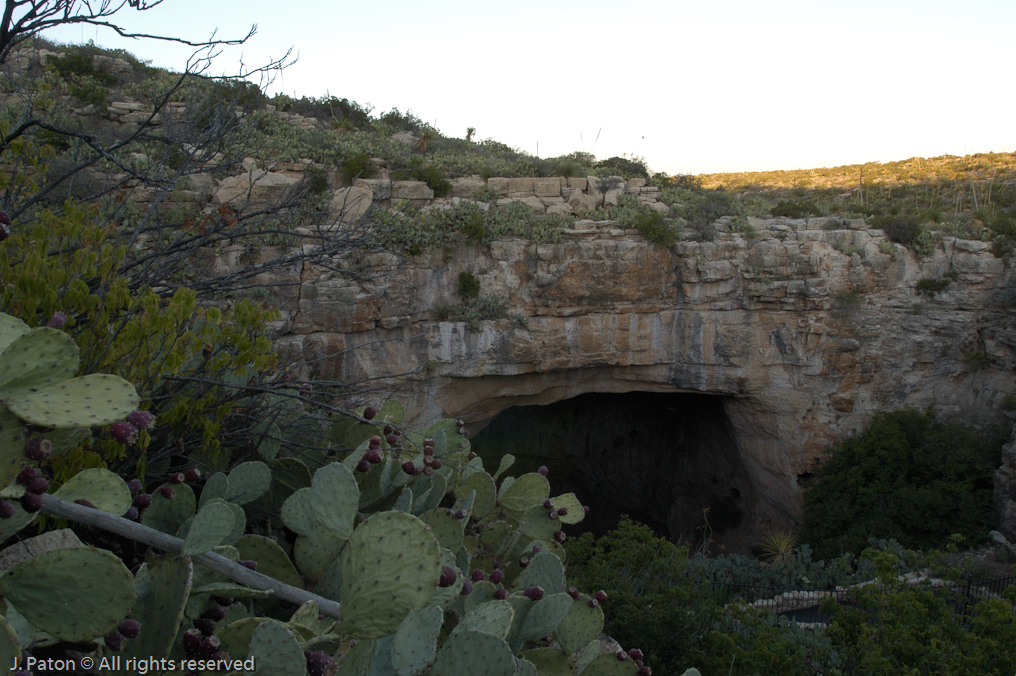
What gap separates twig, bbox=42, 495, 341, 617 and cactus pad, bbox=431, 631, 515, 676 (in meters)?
0.40

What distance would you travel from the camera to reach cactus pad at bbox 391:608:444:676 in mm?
1803

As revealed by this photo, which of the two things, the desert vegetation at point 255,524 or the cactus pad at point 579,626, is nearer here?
the desert vegetation at point 255,524

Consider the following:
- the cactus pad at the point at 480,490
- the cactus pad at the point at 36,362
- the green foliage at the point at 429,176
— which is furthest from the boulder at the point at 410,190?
the cactus pad at the point at 36,362

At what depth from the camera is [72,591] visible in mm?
1523

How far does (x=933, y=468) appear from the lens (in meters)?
11.5

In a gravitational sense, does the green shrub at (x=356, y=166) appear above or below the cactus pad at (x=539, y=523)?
above

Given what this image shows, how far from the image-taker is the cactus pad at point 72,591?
4.97 feet

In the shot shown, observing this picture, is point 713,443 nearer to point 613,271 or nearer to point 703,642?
point 613,271

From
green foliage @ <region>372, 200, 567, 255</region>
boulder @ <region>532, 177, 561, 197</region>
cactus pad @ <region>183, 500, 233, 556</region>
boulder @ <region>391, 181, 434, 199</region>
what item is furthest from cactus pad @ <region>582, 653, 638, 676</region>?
boulder @ <region>532, 177, 561, 197</region>

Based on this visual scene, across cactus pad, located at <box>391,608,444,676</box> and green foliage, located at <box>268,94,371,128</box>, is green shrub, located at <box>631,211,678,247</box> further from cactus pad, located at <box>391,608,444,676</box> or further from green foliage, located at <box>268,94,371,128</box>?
cactus pad, located at <box>391,608,444,676</box>

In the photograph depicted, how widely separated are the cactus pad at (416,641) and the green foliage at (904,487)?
38.6 feet

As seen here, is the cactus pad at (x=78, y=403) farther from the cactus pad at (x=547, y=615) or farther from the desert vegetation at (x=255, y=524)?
the cactus pad at (x=547, y=615)

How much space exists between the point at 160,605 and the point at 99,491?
16.8 inches

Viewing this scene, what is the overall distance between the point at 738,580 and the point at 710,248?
5.94m
